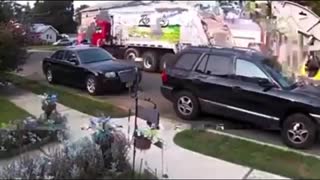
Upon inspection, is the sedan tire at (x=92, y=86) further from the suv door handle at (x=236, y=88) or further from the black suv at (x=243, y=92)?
the suv door handle at (x=236, y=88)

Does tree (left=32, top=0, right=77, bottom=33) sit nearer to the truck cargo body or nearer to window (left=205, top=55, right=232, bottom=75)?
the truck cargo body

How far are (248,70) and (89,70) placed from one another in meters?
6.09

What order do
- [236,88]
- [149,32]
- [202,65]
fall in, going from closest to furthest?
[236,88] < [202,65] < [149,32]

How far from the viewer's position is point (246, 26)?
67.0 ft

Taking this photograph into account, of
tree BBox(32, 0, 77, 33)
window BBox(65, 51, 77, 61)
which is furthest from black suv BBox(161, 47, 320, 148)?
tree BBox(32, 0, 77, 33)

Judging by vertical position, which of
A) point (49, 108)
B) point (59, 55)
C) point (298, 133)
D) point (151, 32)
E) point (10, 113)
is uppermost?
point (151, 32)

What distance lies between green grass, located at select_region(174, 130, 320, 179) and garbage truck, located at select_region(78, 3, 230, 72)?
34.0ft

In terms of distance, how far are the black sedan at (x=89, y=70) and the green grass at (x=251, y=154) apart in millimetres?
4764

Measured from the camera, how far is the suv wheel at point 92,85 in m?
15.6

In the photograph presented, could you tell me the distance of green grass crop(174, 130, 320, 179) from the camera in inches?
319

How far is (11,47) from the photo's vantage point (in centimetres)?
1609

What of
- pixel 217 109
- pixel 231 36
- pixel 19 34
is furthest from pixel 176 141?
pixel 231 36

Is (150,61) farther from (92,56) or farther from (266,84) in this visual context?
(266,84)

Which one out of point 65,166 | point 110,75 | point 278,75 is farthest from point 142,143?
point 110,75
